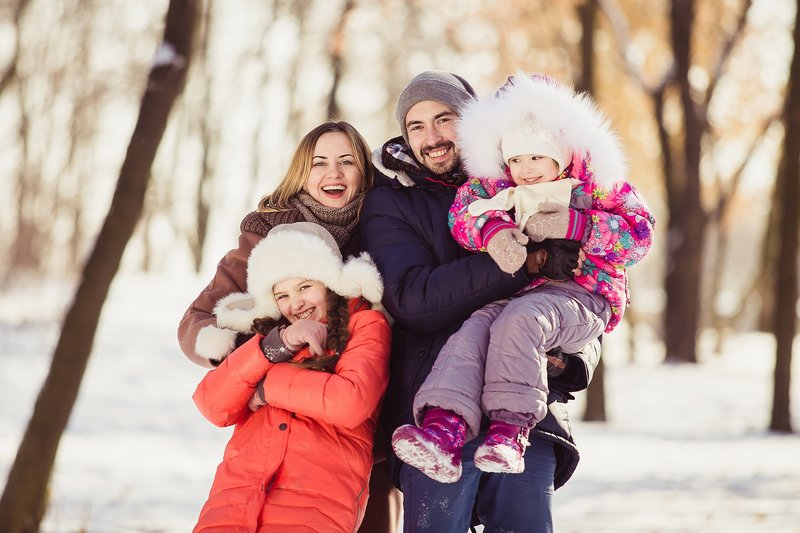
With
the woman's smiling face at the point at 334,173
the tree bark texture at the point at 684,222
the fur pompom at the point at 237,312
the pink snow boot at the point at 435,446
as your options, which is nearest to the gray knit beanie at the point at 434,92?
the woman's smiling face at the point at 334,173

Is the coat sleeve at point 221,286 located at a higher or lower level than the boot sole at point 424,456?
higher

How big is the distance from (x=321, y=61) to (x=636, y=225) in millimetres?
22276

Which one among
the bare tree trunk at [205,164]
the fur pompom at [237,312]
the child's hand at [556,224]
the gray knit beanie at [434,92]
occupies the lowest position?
Answer: the fur pompom at [237,312]

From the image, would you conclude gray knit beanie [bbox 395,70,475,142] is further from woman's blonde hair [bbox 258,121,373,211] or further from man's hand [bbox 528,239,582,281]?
man's hand [bbox 528,239,582,281]

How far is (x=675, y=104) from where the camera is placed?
19.7 m

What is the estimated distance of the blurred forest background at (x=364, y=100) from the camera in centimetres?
1350

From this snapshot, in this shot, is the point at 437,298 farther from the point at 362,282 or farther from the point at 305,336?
the point at 305,336

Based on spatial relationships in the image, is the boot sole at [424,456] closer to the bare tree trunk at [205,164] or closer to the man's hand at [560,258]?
the man's hand at [560,258]

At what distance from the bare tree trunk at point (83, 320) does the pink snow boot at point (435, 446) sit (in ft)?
11.7

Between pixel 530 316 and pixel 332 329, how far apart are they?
698 millimetres

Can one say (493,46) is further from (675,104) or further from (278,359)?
(278,359)

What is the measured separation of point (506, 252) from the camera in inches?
→ 129

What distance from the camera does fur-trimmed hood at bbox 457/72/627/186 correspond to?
352 cm

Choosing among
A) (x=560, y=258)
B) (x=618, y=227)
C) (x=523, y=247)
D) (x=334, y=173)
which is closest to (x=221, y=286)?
(x=334, y=173)
